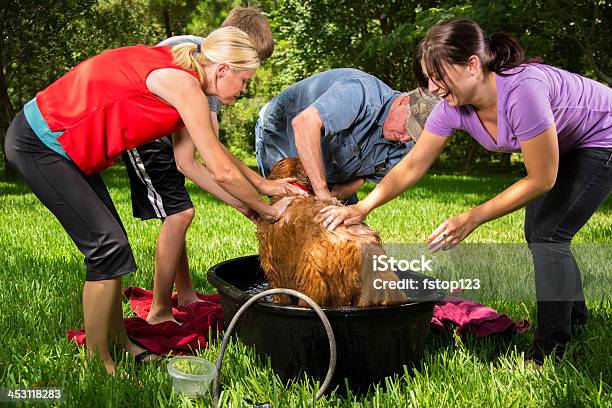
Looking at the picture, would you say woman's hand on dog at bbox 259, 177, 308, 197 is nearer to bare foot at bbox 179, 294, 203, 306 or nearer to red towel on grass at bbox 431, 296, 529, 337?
red towel on grass at bbox 431, 296, 529, 337

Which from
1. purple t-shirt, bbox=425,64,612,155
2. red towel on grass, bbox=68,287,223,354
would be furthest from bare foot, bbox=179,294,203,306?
purple t-shirt, bbox=425,64,612,155

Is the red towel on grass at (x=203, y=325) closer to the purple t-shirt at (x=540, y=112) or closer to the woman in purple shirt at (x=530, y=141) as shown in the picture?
the woman in purple shirt at (x=530, y=141)

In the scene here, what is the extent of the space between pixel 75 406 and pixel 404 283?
162cm

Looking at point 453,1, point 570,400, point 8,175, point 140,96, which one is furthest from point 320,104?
point 8,175

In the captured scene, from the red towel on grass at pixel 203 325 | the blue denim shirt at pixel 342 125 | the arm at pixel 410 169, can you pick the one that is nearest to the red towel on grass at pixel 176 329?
the red towel on grass at pixel 203 325

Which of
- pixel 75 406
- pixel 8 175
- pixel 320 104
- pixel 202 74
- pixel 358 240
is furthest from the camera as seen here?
pixel 8 175

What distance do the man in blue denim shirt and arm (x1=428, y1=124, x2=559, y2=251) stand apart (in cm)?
87

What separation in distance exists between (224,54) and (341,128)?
986mm

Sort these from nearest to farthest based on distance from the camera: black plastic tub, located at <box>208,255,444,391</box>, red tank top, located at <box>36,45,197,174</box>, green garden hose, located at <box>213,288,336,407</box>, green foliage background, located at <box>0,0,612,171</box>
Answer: green garden hose, located at <box>213,288,336,407</box> → black plastic tub, located at <box>208,255,444,391</box> → red tank top, located at <box>36,45,197,174</box> → green foliage background, located at <box>0,0,612,171</box>

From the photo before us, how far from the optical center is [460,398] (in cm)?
292

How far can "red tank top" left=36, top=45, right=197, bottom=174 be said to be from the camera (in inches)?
122

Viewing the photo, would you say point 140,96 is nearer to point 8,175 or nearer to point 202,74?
point 202,74

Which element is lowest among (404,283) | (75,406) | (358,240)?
(75,406)

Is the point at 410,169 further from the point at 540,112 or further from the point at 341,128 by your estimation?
the point at 540,112
